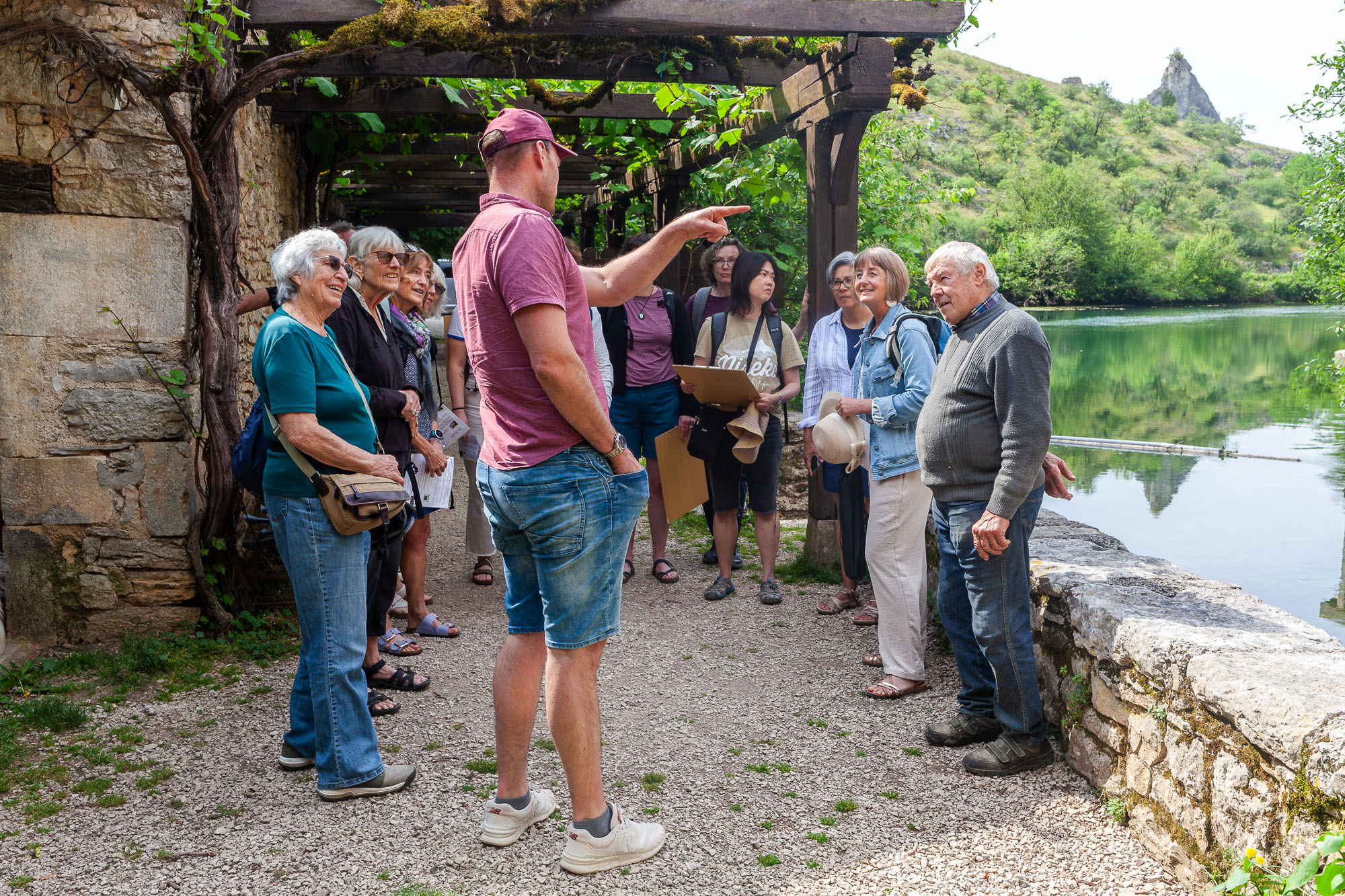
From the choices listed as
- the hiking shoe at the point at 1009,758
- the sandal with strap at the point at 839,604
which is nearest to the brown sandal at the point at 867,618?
the sandal with strap at the point at 839,604

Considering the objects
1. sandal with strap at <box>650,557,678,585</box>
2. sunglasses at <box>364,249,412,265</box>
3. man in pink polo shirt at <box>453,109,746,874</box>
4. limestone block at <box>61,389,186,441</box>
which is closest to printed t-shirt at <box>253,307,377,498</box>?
man in pink polo shirt at <box>453,109,746,874</box>

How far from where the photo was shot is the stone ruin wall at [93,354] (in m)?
3.74

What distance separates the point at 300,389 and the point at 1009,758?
233cm

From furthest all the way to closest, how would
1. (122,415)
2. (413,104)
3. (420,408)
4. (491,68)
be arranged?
(413,104), (491,68), (122,415), (420,408)

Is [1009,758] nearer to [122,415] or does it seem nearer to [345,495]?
[345,495]

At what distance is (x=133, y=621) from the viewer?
4.03m

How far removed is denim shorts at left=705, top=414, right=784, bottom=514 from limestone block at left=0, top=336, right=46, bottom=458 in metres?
2.96

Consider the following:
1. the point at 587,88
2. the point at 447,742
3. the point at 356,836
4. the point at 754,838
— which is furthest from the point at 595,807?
the point at 587,88

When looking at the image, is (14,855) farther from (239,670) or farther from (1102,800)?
(1102,800)

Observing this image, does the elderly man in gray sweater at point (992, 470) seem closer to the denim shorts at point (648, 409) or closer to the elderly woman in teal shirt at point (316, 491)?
the elderly woman in teal shirt at point (316, 491)

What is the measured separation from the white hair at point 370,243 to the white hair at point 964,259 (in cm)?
187

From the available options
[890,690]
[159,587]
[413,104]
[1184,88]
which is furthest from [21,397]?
[1184,88]

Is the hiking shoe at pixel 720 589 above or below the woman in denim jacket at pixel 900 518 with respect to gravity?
below

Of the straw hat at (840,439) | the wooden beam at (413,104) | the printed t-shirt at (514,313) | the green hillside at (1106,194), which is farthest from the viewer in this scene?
the green hillside at (1106,194)
